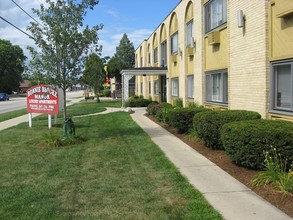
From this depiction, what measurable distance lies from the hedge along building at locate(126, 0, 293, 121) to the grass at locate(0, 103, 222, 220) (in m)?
3.09

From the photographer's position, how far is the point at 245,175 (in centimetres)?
740

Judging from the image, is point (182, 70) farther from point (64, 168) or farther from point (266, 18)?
point (64, 168)

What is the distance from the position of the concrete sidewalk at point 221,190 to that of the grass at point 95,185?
0.20 metres

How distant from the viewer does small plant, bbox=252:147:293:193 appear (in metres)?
6.22

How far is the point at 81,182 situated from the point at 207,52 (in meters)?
9.83

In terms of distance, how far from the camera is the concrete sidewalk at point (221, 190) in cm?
537

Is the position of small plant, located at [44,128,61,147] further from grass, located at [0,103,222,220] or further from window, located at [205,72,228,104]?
window, located at [205,72,228,104]

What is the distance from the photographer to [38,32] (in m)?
12.8

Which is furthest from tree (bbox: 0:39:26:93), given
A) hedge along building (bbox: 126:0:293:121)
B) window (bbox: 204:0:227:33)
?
window (bbox: 204:0:227:33)

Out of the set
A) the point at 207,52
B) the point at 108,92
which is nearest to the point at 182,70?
the point at 207,52

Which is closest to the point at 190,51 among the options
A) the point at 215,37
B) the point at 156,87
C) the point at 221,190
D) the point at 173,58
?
the point at 215,37

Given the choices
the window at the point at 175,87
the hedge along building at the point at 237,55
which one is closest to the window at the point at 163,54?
the window at the point at 175,87

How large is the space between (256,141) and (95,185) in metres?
2.94

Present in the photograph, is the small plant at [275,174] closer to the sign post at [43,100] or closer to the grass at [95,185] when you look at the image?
the grass at [95,185]
